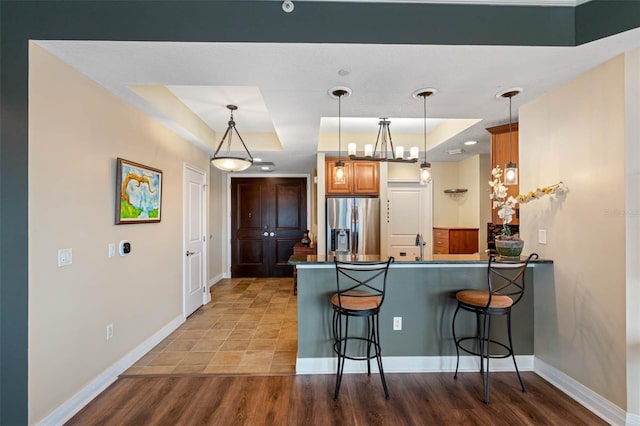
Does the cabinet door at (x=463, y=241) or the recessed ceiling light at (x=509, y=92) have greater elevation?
the recessed ceiling light at (x=509, y=92)

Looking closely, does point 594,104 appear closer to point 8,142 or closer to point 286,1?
point 286,1

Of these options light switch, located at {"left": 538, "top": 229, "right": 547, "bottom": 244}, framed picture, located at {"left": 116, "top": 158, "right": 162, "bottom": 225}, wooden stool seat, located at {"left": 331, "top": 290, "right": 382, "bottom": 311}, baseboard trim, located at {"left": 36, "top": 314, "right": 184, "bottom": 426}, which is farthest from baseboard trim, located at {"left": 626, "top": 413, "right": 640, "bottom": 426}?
framed picture, located at {"left": 116, "top": 158, "right": 162, "bottom": 225}

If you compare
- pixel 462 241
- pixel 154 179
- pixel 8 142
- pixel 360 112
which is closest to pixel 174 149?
pixel 154 179

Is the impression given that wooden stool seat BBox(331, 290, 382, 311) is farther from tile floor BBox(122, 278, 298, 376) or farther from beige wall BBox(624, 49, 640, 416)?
beige wall BBox(624, 49, 640, 416)

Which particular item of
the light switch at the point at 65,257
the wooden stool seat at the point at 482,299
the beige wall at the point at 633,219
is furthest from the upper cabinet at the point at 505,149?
the light switch at the point at 65,257

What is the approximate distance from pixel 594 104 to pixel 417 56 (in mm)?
1384

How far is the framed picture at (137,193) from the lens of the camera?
2510 mm

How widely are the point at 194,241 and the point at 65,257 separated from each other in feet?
7.18

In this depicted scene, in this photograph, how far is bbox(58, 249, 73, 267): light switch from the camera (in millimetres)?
1939

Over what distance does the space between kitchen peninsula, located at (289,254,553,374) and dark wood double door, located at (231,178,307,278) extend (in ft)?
12.6

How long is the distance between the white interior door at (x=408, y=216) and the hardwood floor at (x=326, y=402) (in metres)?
2.84

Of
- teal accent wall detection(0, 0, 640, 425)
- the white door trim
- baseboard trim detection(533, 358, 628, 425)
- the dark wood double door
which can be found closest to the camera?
teal accent wall detection(0, 0, 640, 425)

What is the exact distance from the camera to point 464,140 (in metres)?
3.81

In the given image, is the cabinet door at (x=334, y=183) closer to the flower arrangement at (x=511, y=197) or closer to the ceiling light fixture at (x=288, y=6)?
the flower arrangement at (x=511, y=197)
